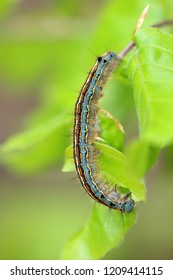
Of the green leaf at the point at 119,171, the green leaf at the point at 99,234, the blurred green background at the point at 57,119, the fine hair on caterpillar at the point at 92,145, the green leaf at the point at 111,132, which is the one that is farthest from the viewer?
the blurred green background at the point at 57,119

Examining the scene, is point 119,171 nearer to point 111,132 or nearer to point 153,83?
point 111,132

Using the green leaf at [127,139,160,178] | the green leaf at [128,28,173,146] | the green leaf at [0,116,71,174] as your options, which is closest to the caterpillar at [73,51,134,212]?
the green leaf at [0,116,71,174]

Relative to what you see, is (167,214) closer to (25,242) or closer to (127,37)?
(25,242)

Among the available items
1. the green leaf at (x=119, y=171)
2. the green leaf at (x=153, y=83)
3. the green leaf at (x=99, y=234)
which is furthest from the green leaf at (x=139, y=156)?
the green leaf at (x=99, y=234)

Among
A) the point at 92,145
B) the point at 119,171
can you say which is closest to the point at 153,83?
the point at 119,171

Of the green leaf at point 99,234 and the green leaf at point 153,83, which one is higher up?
the green leaf at point 153,83

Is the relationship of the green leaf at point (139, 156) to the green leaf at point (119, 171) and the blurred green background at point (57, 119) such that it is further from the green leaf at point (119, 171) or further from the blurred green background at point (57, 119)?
the blurred green background at point (57, 119)
